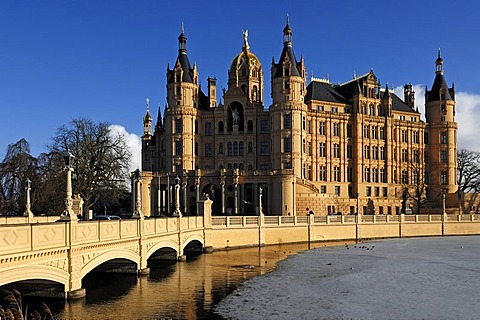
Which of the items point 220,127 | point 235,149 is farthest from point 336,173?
point 220,127

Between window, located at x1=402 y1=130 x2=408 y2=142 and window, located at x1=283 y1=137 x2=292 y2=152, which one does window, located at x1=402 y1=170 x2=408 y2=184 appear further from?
window, located at x1=283 y1=137 x2=292 y2=152

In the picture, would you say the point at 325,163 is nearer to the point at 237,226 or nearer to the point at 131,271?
the point at 237,226

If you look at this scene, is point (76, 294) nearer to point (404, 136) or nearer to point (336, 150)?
point (336, 150)

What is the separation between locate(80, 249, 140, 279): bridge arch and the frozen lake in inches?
240

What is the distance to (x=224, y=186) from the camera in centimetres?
7456

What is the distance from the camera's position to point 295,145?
79188 millimetres

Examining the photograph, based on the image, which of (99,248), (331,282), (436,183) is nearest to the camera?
(99,248)

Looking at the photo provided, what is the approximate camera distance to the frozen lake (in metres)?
22.6

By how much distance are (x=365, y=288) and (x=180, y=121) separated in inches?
2314

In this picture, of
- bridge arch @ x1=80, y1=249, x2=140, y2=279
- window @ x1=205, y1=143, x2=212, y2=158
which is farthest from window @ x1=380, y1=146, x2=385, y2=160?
bridge arch @ x1=80, y1=249, x2=140, y2=279

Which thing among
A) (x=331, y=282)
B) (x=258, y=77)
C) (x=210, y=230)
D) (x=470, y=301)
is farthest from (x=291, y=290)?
(x=258, y=77)

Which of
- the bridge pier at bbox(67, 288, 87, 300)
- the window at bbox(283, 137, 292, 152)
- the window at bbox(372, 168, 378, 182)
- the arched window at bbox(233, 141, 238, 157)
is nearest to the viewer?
the bridge pier at bbox(67, 288, 87, 300)

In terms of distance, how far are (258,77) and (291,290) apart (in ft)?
229

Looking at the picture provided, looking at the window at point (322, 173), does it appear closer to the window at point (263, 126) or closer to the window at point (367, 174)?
the window at point (367, 174)
